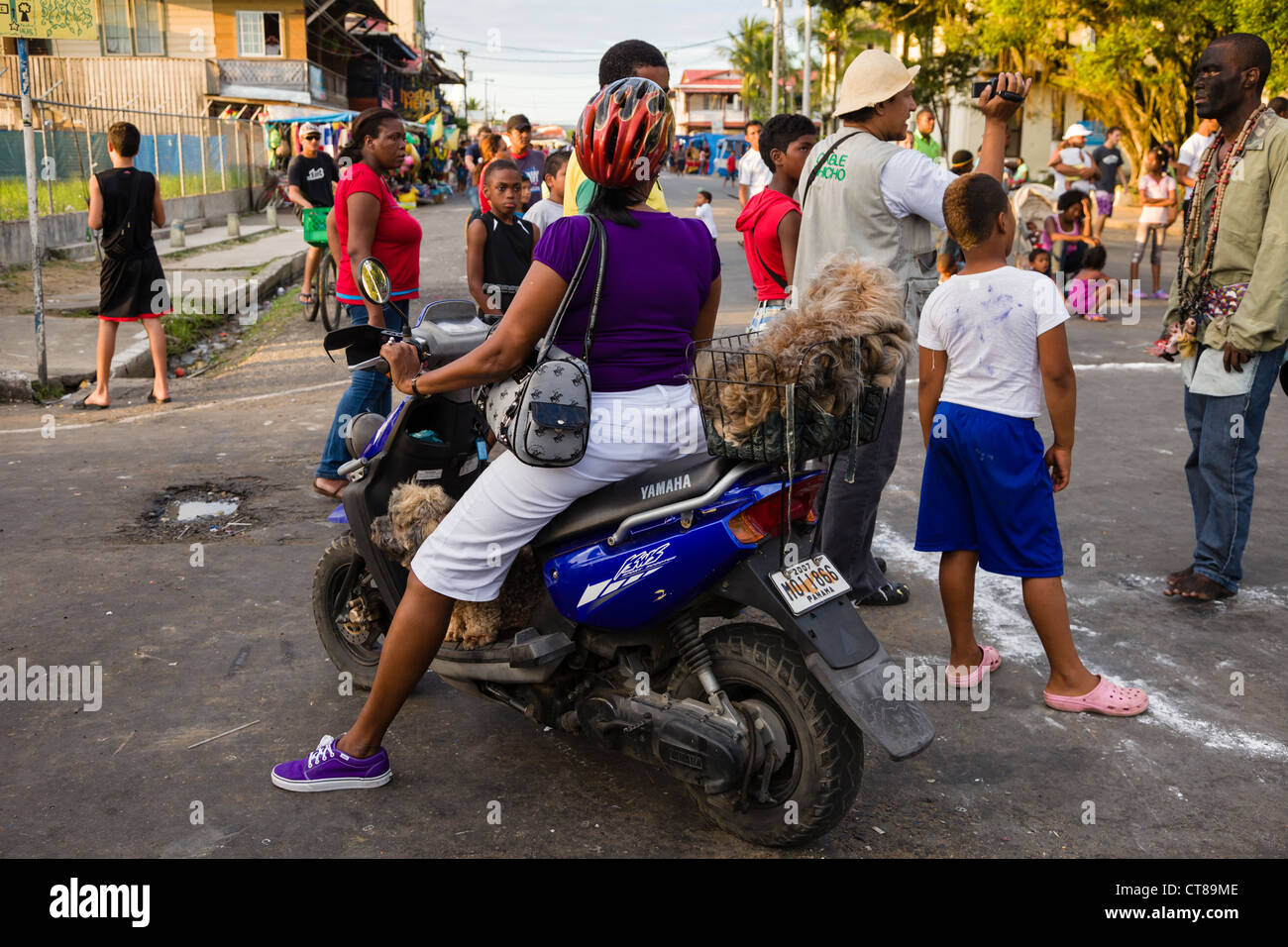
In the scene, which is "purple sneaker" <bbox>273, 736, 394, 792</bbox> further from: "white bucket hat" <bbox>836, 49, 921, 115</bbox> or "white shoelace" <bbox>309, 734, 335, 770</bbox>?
"white bucket hat" <bbox>836, 49, 921, 115</bbox>

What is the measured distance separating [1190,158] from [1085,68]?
646 inches

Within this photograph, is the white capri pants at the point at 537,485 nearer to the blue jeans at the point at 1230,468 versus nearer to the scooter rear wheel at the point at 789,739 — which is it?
the scooter rear wheel at the point at 789,739

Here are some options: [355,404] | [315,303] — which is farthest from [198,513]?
[315,303]

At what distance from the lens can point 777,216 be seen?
5.44 m

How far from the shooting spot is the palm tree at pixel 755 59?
264 feet

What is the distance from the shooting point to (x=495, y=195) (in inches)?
255

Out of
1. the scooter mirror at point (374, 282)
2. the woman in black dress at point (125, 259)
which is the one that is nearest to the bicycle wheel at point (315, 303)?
the woman in black dress at point (125, 259)

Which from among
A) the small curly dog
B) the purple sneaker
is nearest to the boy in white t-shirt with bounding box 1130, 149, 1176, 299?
the small curly dog

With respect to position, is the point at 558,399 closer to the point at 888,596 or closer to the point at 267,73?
the point at 888,596

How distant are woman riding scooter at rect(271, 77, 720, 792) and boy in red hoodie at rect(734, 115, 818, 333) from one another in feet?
7.17
